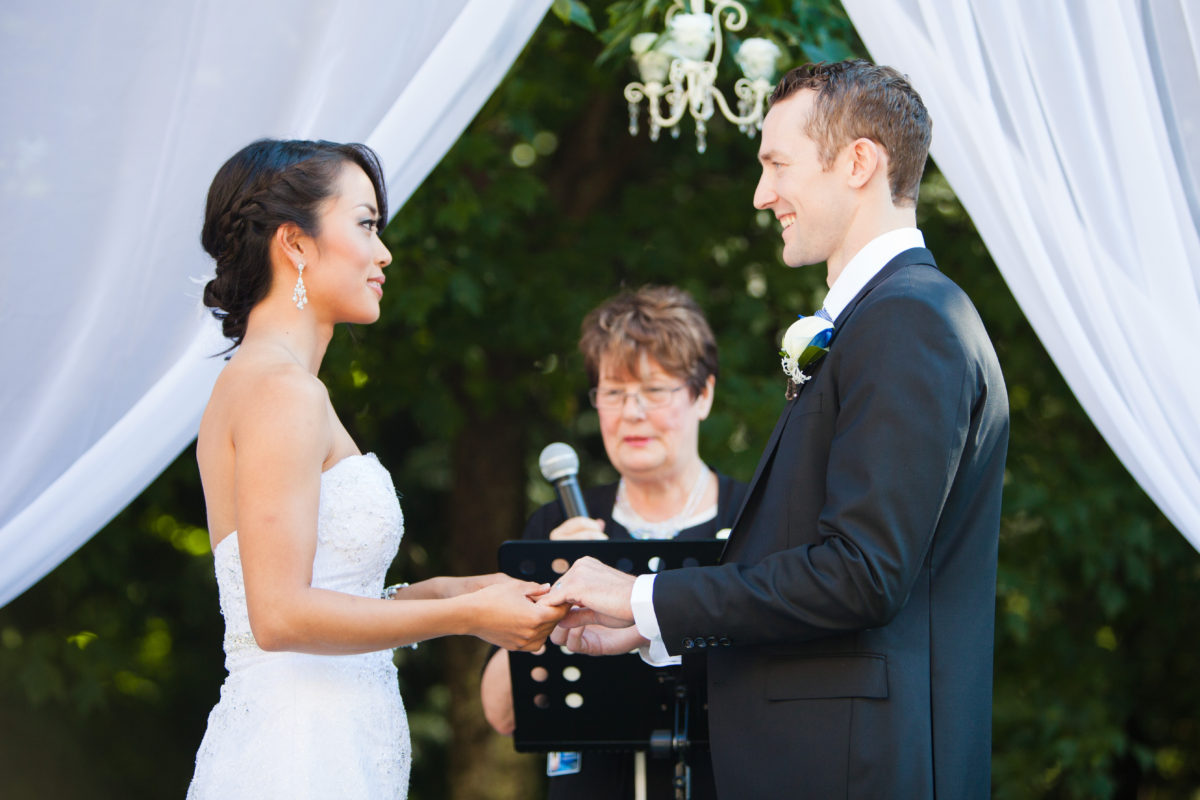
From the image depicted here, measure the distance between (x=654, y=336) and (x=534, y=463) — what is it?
239 centimetres

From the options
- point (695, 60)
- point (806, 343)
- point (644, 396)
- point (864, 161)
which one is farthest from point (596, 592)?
point (695, 60)

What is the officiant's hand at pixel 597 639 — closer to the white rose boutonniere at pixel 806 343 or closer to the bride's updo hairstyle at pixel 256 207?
the white rose boutonniere at pixel 806 343

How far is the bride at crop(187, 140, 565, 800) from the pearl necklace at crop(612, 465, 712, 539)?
748 millimetres

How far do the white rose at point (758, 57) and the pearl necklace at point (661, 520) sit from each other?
1.10 metres

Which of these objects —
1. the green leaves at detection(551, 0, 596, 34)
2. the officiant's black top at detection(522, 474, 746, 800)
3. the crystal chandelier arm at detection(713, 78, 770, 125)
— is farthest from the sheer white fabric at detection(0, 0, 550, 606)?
the officiant's black top at detection(522, 474, 746, 800)

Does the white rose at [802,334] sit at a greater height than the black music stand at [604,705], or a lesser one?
greater

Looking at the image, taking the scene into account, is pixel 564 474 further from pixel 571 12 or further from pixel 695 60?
pixel 571 12

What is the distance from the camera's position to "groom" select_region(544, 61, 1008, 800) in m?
1.90

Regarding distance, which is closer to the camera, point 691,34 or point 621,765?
point 621,765

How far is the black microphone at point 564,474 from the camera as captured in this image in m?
2.80

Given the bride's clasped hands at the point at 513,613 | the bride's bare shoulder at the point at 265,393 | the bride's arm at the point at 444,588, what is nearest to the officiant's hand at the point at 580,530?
the bride's arm at the point at 444,588

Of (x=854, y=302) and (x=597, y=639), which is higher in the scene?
(x=854, y=302)

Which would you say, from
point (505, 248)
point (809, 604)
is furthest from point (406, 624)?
point (505, 248)

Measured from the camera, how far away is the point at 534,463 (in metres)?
5.47
